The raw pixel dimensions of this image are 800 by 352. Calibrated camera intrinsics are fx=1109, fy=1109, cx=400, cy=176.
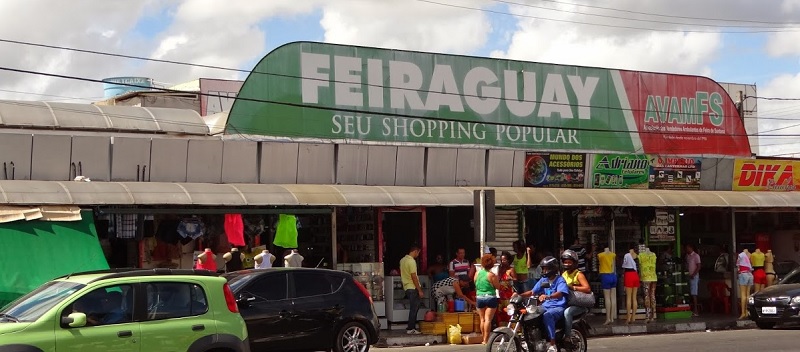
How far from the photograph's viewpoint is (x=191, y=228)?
21.1 m

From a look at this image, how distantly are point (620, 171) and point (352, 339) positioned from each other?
1277 cm

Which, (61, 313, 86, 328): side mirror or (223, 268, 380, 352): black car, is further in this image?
(223, 268, 380, 352): black car

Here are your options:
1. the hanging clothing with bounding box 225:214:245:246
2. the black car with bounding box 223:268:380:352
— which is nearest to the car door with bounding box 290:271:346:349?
the black car with bounding box 223:268:380:352

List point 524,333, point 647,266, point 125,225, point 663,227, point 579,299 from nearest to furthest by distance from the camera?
point 524,333
point 579,299
point 125,225
point 647,266
point 663,227

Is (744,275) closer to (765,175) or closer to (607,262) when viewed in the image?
(607,262)

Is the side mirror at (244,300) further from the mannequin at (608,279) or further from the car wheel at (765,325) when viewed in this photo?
the car wheel at (765,325)

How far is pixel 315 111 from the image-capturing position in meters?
24.6

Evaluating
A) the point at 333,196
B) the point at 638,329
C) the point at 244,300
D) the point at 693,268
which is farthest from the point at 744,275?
the point at 244,300

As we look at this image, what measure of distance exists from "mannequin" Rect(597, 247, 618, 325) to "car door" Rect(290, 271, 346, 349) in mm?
9560

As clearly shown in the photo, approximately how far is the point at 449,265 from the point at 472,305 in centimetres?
154

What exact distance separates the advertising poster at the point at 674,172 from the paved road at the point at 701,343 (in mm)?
5474

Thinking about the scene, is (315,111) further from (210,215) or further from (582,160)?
(582,160)

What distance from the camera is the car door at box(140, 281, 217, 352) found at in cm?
1118

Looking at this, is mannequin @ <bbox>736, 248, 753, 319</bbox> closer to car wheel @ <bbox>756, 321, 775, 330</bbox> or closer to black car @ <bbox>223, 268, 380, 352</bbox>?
car wheel @ <bbox>756, 321, 775, 330</bbox>
